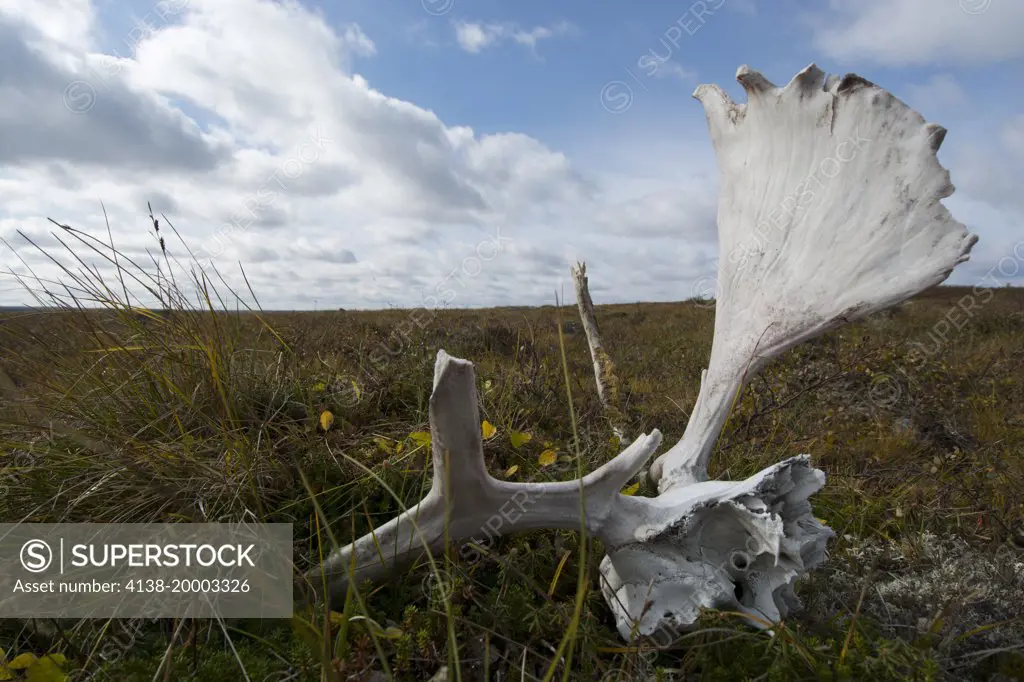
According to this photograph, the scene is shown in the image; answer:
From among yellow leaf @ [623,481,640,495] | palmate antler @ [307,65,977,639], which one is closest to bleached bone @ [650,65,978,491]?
palmate antler @ [307,65,977,639]

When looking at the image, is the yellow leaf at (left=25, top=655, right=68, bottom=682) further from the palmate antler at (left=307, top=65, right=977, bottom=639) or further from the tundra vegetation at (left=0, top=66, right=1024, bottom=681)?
the palmate antler at (left=307, top=65, right=977, bottom=639)

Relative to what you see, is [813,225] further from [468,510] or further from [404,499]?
[404,499]

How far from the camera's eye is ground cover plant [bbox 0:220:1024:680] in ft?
6.24

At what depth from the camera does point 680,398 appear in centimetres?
626

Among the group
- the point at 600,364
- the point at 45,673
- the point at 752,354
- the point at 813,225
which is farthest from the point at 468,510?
the point at 813,225

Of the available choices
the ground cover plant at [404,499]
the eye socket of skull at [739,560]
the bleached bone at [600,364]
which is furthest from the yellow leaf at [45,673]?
the bleached bone at [600,364]

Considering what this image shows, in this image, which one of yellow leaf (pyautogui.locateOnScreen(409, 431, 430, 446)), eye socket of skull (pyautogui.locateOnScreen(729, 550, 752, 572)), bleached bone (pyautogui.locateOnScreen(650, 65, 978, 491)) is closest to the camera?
eye socket of skull (pyautogui.locateOnScreen(729, 550, 752, 572))

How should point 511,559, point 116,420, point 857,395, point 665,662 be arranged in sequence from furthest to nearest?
point 857,395
point 116,420
point 511,559
point 665,662

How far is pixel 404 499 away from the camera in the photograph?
2.89 metres

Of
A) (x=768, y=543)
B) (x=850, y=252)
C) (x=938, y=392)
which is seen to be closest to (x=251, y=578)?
(x=768, y=543)

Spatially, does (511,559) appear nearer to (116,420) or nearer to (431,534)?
(431,534)

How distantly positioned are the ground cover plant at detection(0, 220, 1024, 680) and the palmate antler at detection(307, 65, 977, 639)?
169mm

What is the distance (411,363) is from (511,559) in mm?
2701

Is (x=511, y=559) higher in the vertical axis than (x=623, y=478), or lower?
lower
